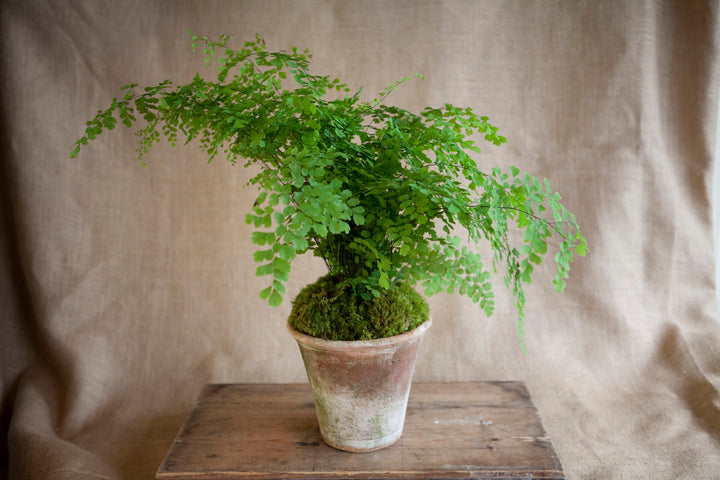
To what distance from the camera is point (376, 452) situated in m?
1.64

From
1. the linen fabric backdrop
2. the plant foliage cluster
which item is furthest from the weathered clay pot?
the linen fabric backdrop

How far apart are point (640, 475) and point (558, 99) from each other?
1352mm

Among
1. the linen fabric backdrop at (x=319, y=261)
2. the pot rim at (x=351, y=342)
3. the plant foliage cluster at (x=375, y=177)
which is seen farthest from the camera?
the linen fabric backdrop at (x=319, y=261)

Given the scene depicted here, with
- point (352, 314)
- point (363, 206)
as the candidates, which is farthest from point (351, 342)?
point (363, 206)

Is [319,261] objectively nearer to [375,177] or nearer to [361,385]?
[361,385]

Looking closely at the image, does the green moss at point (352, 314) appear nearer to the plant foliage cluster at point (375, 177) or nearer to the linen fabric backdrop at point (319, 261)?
the plant foliage cluster at point (375, 177)

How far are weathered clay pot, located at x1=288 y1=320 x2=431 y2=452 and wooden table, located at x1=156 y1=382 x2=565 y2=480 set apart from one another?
0.05 meters

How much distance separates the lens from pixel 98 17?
2.25 metres

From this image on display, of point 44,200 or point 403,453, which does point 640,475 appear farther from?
point 44,200

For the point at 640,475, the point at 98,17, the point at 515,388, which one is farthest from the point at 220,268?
the point at 640,475

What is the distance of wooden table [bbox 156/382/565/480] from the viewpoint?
1.56 m

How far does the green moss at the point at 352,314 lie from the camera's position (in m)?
1.53

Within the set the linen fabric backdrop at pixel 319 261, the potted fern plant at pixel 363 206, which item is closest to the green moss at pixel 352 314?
the potted fern plant at pixel 363 206

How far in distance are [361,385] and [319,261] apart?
91 cm
